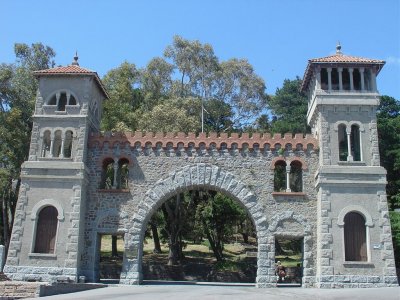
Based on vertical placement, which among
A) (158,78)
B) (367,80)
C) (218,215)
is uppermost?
(158,78)

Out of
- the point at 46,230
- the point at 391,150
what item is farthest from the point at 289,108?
the point at 46,230

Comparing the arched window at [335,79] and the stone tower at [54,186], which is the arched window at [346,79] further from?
the stone tower at [54,186]

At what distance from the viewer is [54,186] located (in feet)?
72.3

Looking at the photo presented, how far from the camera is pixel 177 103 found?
122ft

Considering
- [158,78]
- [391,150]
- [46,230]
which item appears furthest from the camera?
[158,78]

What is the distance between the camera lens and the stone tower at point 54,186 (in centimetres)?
2114

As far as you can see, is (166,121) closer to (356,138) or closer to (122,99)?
(122,99)

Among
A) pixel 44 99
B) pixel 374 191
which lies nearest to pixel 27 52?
pixel 44 99

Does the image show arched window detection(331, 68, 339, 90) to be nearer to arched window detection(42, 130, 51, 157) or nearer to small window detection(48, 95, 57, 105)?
small window detection(48, 95, 57, 105)

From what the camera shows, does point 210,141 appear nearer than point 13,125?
Yes

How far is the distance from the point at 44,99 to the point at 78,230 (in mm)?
6987

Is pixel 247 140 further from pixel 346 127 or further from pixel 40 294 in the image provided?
pixel 40 294

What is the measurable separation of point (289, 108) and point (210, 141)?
1193 inches

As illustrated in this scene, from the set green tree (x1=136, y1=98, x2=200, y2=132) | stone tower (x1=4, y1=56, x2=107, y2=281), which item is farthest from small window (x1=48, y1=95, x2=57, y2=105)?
green tree (x1=136, y1=98, x2=200, y2=132)
